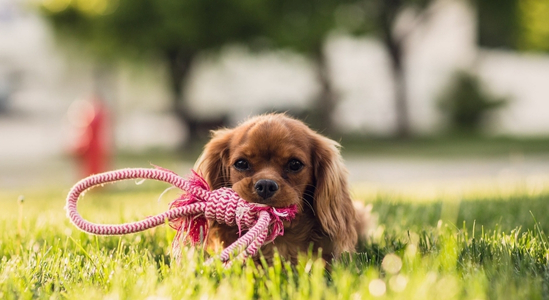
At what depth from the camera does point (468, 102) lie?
21.8 meters

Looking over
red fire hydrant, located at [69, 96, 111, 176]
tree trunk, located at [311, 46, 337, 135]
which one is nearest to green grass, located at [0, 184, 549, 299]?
red fire hydrant, located at [69, 96, 111, 176]

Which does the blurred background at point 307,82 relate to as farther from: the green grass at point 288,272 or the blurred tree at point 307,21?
the green grass at point 288,272

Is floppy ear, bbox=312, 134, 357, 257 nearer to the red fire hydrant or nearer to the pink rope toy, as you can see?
the pink rope toy

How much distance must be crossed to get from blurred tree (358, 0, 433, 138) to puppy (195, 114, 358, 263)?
16.2 metres

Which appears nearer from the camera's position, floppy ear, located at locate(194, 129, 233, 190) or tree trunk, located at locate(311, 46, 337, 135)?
floppy ear, located at locate(194, 129, 233, 190)

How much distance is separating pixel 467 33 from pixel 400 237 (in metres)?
24.6

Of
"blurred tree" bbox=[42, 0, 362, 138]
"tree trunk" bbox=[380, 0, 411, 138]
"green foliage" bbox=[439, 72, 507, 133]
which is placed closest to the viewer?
"blurred tree" bbox=[42, 0, 362, 138]

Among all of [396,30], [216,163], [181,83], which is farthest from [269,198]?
[396,30]

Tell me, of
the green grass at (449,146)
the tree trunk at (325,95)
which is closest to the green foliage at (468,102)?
the green grass at (449,146)

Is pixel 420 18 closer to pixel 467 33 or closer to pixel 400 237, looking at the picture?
pixel 467 33

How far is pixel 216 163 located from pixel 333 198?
79 centimetres

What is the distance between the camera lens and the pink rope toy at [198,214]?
2.72m

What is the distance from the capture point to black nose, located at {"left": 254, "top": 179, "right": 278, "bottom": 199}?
2887 millimetres

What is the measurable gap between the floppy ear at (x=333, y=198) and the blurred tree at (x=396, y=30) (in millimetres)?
16101
